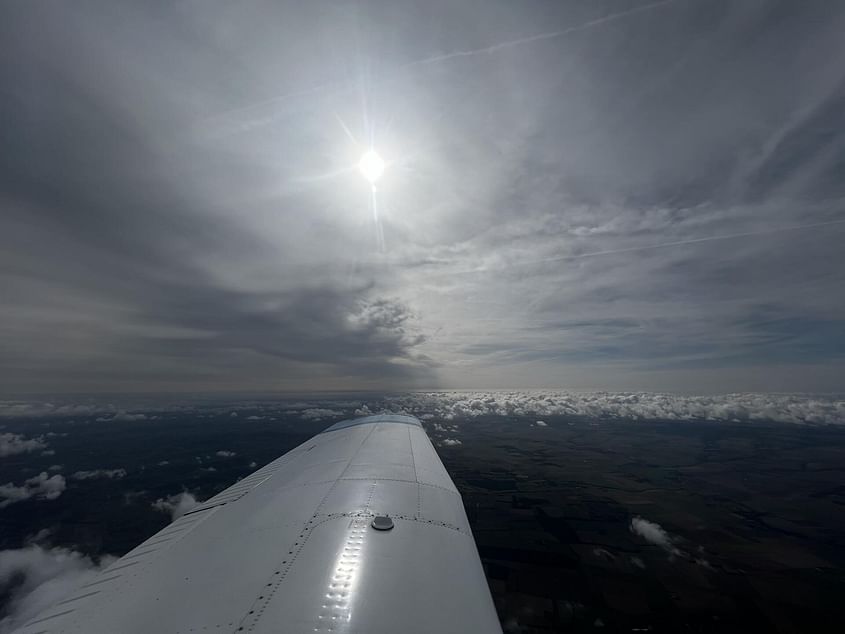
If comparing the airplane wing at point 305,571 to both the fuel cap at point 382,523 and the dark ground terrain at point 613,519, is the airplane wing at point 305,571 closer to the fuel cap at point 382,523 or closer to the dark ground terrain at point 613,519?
the fuel cap at point 382,523

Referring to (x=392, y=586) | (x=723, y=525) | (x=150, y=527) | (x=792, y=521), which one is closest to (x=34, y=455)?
(x=150, y=527)

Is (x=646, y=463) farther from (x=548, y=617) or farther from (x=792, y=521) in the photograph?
(x=548, y=617)

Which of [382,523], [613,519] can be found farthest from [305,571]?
[613,519]

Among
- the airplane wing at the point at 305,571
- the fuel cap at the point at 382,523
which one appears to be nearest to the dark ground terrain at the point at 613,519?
the airplane wing at the point at 305,571

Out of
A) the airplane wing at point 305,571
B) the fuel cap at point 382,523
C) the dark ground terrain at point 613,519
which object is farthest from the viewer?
the dark ground terrain at point 613,519

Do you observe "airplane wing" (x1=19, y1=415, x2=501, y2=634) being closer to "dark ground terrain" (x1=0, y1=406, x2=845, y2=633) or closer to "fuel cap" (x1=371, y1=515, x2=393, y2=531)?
"fuel cap" (x1=371, y1=515, x2=393, y2=531)

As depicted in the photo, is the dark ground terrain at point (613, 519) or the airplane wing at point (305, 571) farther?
the dark ground terrain at point (613, 519)
